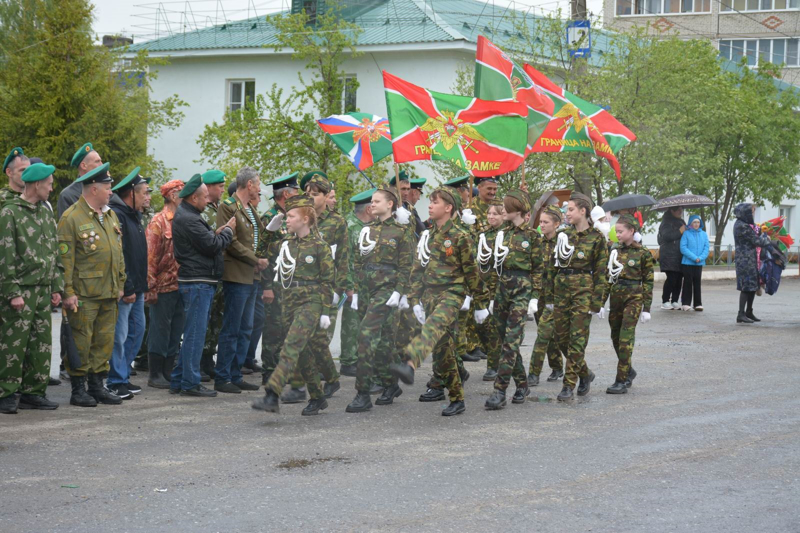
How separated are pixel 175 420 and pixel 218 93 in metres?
31.9

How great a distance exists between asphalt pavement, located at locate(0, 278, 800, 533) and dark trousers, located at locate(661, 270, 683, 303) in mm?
9629

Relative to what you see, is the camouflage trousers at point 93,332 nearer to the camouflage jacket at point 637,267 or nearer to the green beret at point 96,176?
the green beret at point 96,176

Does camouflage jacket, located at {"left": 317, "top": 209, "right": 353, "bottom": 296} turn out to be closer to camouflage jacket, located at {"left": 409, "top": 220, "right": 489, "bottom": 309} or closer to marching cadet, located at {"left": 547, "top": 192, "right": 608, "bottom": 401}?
camouflage jacket, located at {"left": 409, "top": 220, "right": 489, "bottom": 309}

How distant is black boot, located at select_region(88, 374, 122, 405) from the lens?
938 cm

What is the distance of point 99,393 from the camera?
940 centimetres

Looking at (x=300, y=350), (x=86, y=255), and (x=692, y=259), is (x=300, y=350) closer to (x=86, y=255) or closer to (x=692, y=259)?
(x=86, y=255)

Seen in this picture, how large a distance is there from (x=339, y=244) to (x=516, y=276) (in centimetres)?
181

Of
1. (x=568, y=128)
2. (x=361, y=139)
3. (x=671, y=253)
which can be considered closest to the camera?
(x=568, y=128)

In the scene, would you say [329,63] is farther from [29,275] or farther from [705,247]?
[29,275]

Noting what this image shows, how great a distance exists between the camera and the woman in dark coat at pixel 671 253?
19891mm

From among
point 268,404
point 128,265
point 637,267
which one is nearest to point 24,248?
point 128,265

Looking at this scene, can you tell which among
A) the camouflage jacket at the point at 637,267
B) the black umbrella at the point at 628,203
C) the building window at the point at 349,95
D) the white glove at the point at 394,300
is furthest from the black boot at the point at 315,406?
the building window at the point at 349,95

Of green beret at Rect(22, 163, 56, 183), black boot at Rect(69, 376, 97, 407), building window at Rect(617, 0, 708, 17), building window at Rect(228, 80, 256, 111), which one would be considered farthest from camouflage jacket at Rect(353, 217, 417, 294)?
building window at Rect(617, 0, 708, 17)

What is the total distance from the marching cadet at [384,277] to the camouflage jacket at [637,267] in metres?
2.27
